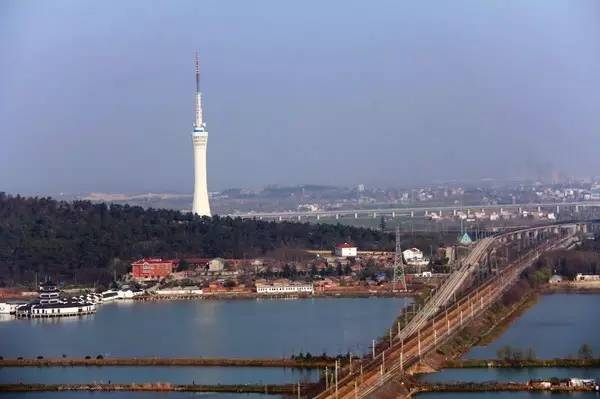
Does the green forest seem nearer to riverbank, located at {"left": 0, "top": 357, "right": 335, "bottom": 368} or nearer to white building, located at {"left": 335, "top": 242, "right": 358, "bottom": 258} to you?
white building, located at {"left": 335, "top": 242, "right": 358, "bottom": 258}

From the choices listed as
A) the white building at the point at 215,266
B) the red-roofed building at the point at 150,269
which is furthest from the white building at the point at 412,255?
the red-roofed building at the point at 150,269

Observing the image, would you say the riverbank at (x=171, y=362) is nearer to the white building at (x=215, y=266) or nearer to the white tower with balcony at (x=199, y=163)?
the white building at (x=215, y=266)

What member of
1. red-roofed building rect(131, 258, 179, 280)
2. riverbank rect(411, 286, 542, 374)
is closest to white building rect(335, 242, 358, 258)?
red-roofed building rect(131, 258, 179, 280)

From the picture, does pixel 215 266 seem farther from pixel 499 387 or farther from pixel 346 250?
pixel 499 387

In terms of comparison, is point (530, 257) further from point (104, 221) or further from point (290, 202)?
point (290, 202)

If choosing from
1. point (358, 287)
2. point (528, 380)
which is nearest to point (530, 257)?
point (358, 287)
